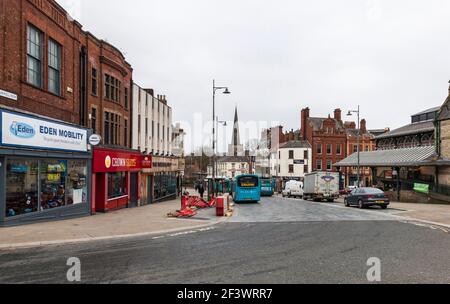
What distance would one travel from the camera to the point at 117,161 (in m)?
26.6

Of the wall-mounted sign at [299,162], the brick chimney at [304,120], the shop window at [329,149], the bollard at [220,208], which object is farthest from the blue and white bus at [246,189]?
the brick chimney at [304,120]

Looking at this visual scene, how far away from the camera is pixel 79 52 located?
22875mm

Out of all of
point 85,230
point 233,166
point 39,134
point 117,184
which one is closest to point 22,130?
point 39,134

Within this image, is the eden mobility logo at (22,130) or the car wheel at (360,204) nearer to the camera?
the eden mobility logo at (22,130)

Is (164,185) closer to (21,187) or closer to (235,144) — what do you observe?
(21,187)

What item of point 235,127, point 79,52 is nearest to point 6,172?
point 79,52

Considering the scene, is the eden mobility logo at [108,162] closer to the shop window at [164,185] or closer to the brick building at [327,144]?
the shop window at [164,185]

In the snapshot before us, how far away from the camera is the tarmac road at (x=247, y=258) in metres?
8.15

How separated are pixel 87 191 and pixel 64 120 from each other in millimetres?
4180

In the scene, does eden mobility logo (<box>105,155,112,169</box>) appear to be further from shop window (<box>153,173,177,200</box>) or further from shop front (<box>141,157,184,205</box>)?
shop window (<box>153,173,177,200</box>)

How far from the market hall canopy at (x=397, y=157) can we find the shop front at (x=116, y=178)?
24.4 metres

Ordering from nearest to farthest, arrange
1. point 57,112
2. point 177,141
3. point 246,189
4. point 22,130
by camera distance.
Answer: point 22,130
point 57,112
point 246,189
point 177,141

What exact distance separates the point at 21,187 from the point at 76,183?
4943mm

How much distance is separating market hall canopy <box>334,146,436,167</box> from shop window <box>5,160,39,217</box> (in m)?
32.0
